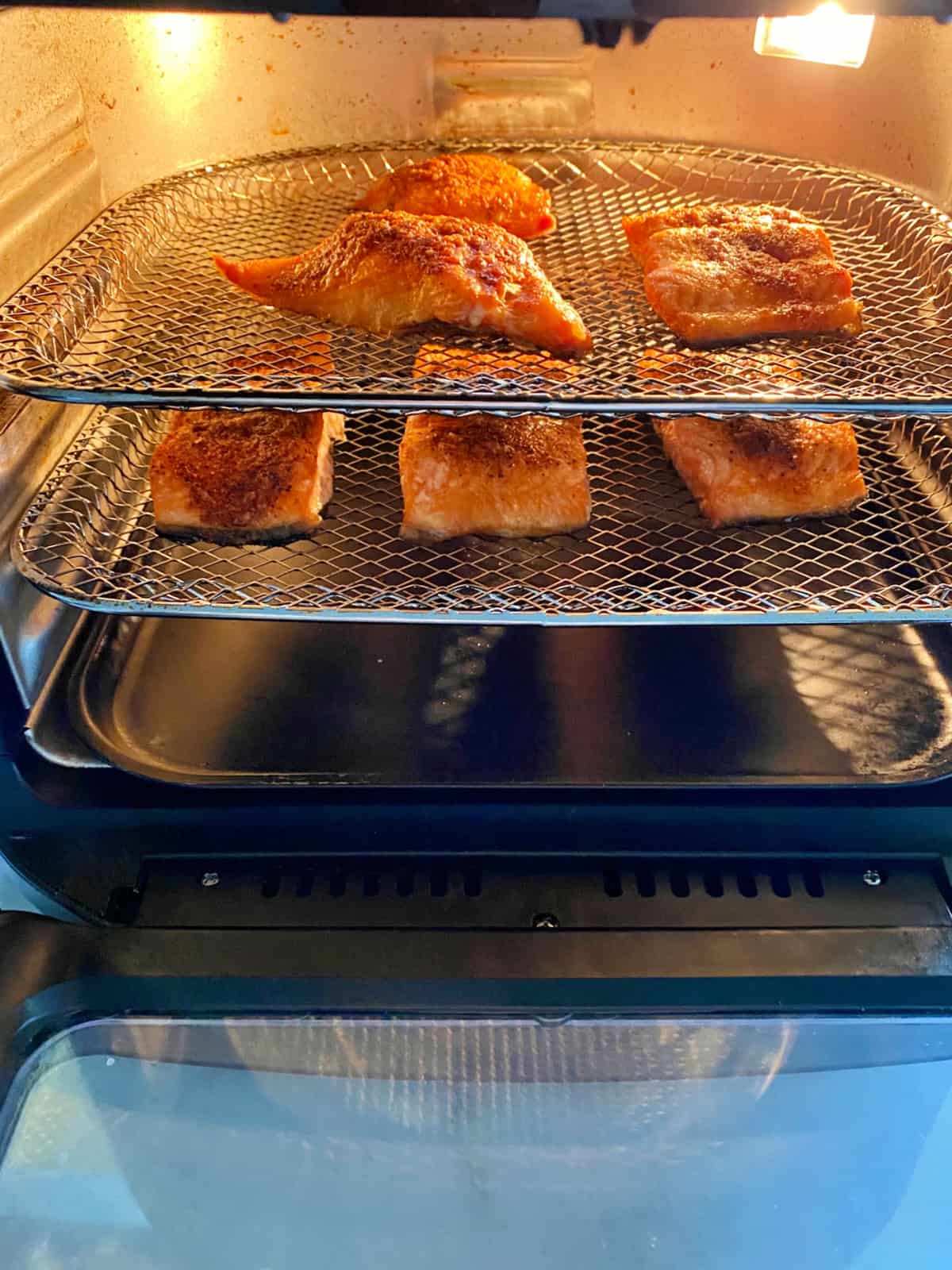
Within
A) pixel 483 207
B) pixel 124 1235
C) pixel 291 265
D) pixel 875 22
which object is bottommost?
pixel 124 1235

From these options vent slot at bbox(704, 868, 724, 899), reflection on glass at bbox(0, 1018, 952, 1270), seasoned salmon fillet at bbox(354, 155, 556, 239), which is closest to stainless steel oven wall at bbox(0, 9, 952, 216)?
seasoned salmon fillet at bbox(354, 155, 556, 239)

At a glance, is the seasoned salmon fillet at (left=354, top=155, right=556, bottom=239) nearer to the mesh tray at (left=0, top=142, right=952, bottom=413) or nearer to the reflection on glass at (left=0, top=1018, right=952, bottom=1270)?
the mesh tray at (left=0, top=142, right=952, bottom=413)

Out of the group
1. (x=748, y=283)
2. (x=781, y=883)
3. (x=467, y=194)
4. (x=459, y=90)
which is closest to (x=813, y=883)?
(x=781, y=883)

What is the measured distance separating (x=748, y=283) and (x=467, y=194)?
0.41 metres

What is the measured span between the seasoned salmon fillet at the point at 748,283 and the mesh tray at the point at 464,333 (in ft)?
0.10

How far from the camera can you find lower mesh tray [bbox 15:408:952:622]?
100 cm

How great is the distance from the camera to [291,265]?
3.81 ft

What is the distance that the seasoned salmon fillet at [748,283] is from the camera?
1.13 metres

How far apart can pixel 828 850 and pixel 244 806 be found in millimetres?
623

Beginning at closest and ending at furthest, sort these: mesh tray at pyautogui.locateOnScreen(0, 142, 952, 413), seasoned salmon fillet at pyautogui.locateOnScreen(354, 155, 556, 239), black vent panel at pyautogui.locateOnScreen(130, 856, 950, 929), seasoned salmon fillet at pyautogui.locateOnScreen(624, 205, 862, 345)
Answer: mesh tray at pyautogui.locateOnScreen(0, 142, 952, 413) < black vent panel at pyautogui.locateOnScreen(130, 856, 950, 929) < seasoned salmon fillet at pyautogui.locateOnScreen(624, 205, 862, 345) < seasoned salmon fillet at pyautogui.locateOnScreen(354, 155, 556, 239)

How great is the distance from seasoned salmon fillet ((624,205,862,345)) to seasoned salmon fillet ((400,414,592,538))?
0.22 meters

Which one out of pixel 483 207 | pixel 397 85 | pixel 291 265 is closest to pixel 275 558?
pixel 291 265

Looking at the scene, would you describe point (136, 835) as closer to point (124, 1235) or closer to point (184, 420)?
point (124, 1235)

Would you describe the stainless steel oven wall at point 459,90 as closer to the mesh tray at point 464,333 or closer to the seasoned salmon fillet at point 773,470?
the mesh tray at point 464,333
